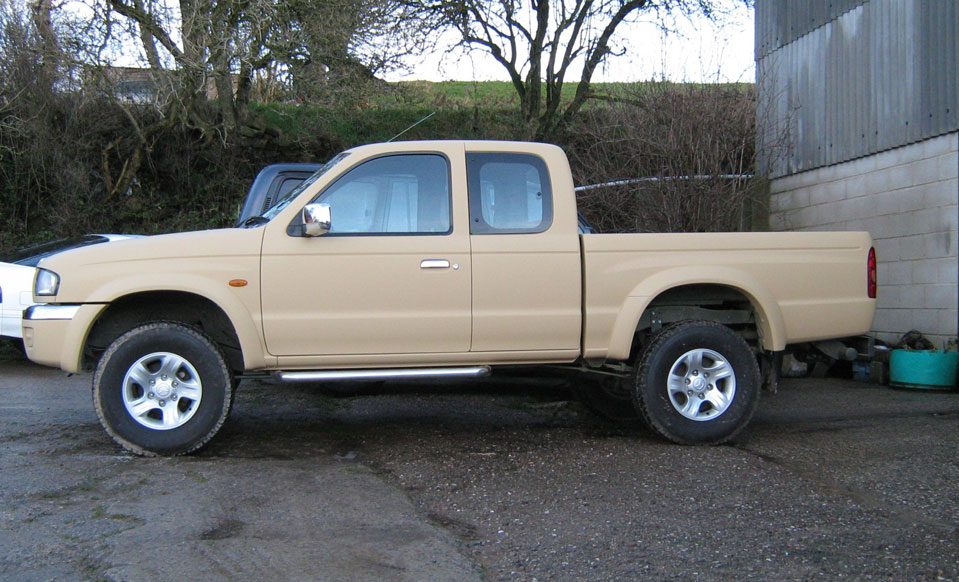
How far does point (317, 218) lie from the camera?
18.2 feet

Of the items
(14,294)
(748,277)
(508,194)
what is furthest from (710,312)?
(14,294)

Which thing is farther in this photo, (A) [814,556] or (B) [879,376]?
(B) [879,376]

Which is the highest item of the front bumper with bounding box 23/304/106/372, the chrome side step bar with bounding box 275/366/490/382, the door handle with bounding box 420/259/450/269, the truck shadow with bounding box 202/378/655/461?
the door handle with bounding box 420/259/450/269

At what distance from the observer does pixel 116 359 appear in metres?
5.65

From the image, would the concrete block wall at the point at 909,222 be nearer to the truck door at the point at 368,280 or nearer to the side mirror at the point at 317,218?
the truck door at the point at 368,280

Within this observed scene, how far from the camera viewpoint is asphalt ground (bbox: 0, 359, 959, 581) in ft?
12.5

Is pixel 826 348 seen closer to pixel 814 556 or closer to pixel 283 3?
pixel 814 556

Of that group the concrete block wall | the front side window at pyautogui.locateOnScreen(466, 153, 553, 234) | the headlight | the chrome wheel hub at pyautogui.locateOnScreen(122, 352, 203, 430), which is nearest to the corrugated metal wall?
the concrete block wall

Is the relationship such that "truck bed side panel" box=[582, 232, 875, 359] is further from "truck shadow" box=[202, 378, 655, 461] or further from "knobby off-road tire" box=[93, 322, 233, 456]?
"knobby off-road tire" box=[93, 322, 233, 456]

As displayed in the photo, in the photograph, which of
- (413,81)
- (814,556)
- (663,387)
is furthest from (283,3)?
(814,556)

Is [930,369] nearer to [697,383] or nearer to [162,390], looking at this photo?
[697,383]

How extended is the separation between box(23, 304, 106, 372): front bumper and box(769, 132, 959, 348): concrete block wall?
8.02m

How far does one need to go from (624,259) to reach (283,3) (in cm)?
929

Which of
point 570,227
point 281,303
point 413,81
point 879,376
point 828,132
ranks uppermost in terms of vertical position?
point 413,81
